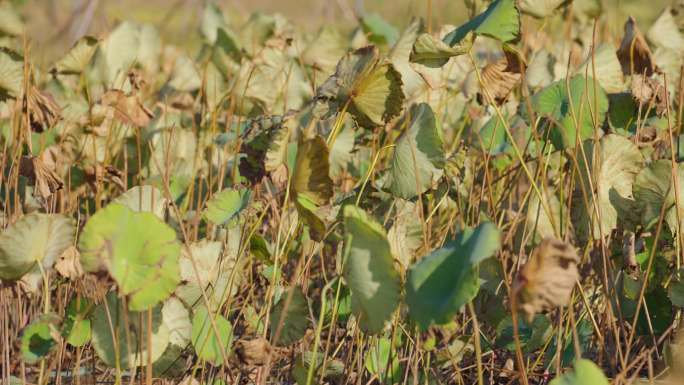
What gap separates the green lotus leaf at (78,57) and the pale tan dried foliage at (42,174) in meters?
0.52

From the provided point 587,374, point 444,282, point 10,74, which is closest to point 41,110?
point 10,74

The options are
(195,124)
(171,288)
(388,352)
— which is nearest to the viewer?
(171,288)

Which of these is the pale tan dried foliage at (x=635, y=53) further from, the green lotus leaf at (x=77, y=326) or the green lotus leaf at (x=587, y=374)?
the green lotus leaf at (x=77, y=326)

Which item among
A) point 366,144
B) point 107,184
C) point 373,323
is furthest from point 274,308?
point 107,184

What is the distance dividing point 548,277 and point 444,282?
87mm

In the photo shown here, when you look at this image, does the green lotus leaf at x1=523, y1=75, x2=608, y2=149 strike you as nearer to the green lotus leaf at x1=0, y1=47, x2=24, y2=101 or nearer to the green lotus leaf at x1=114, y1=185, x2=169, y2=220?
the green lotus leaf at x1=114, y1=185, x2=169, y2=220

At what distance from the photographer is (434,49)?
86cm

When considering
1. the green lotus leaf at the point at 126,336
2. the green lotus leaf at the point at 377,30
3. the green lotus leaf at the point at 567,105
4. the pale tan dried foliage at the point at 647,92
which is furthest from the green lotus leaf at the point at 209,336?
the green lotus leaf at the point at 377,30

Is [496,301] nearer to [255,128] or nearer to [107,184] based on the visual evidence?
[255,128]

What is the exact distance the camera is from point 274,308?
3.26ft

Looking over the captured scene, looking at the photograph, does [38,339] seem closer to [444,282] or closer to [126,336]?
[126,336]

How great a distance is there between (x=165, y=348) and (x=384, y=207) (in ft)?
1.22

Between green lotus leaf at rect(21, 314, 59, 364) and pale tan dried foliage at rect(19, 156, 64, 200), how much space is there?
0.21 m

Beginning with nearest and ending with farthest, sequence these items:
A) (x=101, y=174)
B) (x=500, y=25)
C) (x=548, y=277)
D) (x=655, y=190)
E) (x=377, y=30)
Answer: (x=548, y=277), (x=500, y=25), (x=655, y=190), (x=101, y=174), (x=377, y=30)
